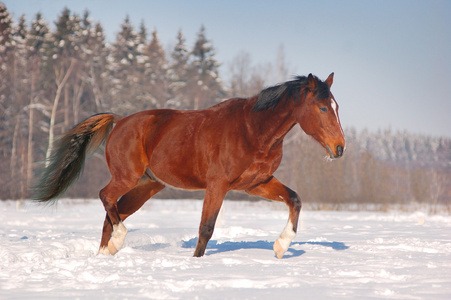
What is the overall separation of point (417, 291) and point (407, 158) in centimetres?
6021

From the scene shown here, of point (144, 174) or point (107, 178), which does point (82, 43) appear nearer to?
point (107, 178)

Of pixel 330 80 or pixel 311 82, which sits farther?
pixel 330 80

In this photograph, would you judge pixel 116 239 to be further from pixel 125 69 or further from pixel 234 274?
pixel 125 69

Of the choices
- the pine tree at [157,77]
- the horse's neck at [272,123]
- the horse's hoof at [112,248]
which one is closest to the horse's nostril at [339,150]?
the horse's neck at [272,123]

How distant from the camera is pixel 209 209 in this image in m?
5.19

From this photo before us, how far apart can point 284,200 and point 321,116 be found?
1107 mm

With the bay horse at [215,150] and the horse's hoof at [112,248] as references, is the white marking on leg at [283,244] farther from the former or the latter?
the horse's hoof at [112,248]

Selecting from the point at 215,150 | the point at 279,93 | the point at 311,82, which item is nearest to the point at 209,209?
the point at 215,150

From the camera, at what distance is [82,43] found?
32.6 meters

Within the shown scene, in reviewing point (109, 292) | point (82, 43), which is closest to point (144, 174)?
point (109, 292)

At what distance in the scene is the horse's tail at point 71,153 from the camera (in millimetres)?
6566

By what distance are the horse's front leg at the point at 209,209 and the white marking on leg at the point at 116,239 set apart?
3.43ft

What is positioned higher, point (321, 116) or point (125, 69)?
point (125, 69)

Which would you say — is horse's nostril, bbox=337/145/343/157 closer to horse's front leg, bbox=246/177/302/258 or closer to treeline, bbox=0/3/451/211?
horse's front leg, bbox=246/177/302/258
